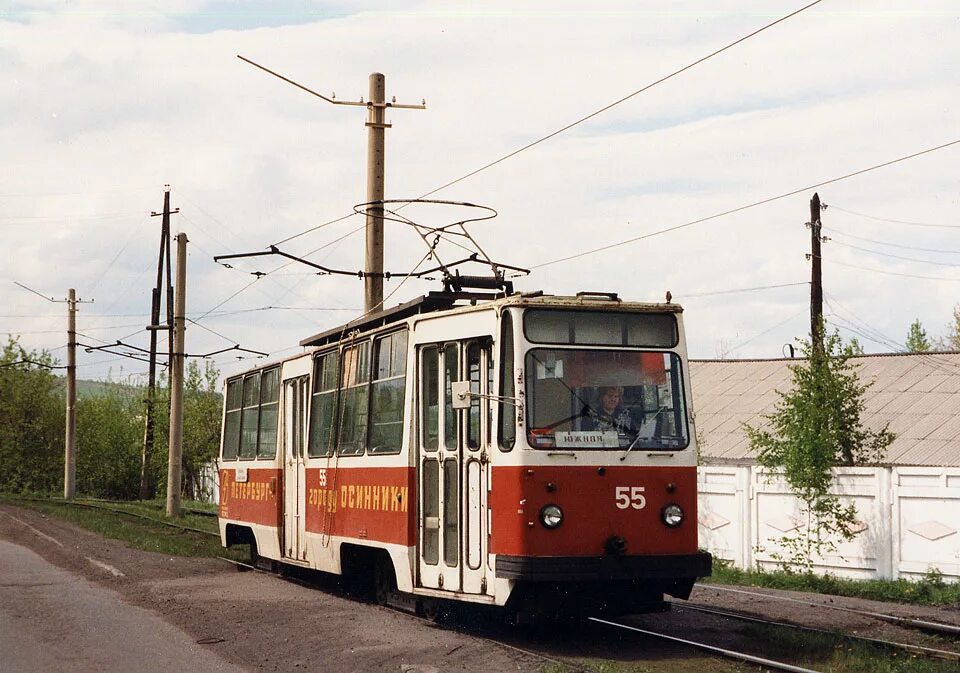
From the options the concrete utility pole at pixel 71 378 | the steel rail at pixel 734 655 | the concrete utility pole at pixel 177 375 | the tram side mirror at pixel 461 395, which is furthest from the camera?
the concrete utility pole at pixel 71 378

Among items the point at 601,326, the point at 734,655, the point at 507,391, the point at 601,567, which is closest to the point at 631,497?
the point at 601,567

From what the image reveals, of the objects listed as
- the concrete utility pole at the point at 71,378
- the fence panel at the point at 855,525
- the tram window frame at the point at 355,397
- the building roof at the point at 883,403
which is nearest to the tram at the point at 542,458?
the tram window frame at the point at 355,397

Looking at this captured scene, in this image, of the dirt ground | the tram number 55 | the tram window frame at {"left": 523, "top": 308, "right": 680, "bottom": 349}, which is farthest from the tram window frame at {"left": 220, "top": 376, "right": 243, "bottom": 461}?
the tram number 55

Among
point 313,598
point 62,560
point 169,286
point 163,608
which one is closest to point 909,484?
point 313,598

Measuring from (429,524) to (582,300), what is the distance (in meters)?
2.74

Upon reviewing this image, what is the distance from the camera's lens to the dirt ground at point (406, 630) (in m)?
10.9

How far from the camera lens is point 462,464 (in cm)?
1220

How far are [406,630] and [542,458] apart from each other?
2.51m

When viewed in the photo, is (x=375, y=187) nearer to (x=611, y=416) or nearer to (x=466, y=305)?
(x=466, y=305)

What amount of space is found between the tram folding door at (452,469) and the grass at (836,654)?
2.71 m

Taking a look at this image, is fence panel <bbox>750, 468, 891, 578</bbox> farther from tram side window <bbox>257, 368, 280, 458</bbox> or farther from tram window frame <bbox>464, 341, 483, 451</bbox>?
tram window frame <bbox>464, 341, 483, 451</bbox>

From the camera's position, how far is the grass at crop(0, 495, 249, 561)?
2448cm

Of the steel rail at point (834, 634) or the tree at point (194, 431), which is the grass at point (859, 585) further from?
the tree at point (194, 431)

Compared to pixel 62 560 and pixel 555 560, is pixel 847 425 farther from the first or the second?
pixel 62 560
